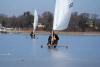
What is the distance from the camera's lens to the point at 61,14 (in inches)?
1244

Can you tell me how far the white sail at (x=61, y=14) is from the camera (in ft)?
102

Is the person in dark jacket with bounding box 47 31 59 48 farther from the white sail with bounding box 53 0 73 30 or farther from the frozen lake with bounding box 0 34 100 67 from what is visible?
the white sail with bounding box 53 0 73 30

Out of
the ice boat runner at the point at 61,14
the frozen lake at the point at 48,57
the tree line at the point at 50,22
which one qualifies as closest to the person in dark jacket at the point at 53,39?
the frozen lake at the point at 48,57

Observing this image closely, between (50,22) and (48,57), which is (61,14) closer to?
(48,57)

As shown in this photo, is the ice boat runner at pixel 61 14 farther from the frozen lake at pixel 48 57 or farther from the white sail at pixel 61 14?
the frozen lake at pixel 48 57

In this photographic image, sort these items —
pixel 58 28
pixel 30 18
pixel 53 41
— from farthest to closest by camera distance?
pixel 30 18, pixel 58 28, pixel 53 41

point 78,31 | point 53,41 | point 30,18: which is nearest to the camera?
point 53,41

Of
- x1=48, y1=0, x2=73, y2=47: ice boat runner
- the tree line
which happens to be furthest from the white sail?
the tree line

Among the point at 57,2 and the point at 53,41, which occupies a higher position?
the point at 57,2

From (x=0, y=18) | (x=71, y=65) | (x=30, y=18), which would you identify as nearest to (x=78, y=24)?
(x=30, y=18)

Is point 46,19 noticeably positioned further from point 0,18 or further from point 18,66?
point 18,66

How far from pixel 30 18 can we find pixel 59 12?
85.9m

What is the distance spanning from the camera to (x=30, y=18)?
385ft

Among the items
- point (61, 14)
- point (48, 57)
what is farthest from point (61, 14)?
point (48, 57)
